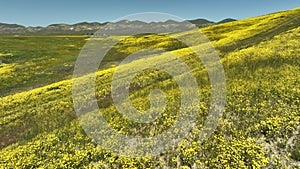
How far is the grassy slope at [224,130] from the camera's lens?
13.2 m

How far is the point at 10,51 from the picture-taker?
70.4 metres

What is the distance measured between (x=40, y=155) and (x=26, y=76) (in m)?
37.5

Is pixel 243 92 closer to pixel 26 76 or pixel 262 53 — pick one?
pixel 262 53

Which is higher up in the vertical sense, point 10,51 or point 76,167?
point 10,51

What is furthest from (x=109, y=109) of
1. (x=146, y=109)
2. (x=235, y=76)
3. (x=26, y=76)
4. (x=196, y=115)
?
(x=26, y=76)

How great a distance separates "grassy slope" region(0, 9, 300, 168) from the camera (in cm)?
1323

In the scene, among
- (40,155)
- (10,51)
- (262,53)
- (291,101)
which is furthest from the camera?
(10,51)

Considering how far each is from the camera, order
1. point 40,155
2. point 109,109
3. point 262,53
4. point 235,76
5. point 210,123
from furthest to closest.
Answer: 1. point 262,53
2. point 235,76
3. point 109,109
4. point 210,123
5. point 40,155

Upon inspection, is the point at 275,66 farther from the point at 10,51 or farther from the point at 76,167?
the point at 10,51

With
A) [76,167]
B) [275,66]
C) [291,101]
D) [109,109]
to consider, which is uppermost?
[275,66]

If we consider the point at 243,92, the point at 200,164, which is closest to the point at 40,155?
the point at 200,164

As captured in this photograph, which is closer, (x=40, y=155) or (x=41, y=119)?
(x=40, y=155)

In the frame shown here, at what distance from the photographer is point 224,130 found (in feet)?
50.5

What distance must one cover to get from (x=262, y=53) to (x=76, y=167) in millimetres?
27665
